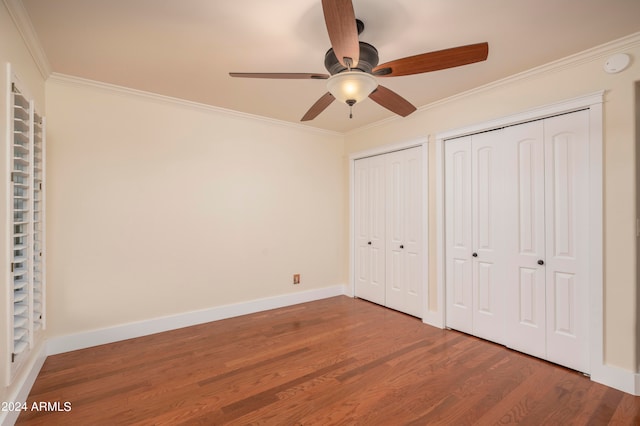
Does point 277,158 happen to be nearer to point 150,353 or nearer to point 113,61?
point 113,61

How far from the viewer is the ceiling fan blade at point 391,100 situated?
2.06m

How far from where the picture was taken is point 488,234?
3.00 metres

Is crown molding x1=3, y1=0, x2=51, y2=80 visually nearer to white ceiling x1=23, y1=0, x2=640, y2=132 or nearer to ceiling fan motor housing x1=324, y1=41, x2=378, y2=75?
white ceiling x1=23, y1=0, x2=640, y2=132

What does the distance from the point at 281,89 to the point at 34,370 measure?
313 cm

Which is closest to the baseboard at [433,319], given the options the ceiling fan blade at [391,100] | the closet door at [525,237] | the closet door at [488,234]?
the closet door at [488,234]

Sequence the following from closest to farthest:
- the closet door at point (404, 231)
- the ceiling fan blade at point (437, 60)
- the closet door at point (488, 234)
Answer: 1. the ceiling fan blade at point (437, 60)
2. the closet door at point (488, 234)
3. the closet door at point (404, 231)

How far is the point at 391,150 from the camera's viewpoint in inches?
156

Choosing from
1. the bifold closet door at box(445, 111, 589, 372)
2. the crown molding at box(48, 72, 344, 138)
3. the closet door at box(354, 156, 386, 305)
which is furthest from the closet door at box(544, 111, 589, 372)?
the crown molding at box(48, 72, 344, 138)

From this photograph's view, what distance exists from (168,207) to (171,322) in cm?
128

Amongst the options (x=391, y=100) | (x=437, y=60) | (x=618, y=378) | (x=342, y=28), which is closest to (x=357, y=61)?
(x=342, y=28)

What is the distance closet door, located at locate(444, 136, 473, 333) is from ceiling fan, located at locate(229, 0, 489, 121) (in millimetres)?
1396

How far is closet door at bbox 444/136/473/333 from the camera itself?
3160mm

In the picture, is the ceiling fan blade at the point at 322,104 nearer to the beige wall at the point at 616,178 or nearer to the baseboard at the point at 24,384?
the beige wall at the point at 616,178

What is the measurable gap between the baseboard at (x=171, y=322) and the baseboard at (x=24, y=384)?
0.60 feet
